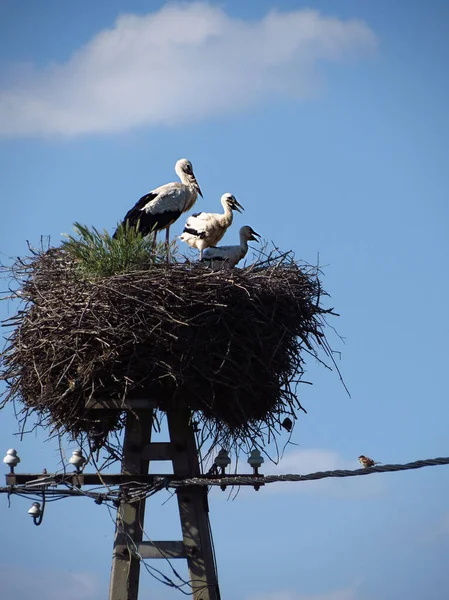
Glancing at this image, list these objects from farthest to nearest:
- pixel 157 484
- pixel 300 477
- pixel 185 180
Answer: pixel 185 180 → pixel 157 484 → pixel 300 477

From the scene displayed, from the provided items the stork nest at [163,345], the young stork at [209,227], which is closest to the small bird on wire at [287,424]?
the stork nest at [163,345]

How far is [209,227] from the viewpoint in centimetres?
1120

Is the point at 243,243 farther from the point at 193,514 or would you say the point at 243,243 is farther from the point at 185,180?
the point at 193,514

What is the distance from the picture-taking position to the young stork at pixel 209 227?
36.7 feet

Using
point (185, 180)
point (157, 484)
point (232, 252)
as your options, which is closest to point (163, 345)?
point (157, 484)

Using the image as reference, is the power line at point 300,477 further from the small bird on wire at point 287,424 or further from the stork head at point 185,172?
the stork head at point 185,172

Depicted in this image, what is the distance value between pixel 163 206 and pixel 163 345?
3277 millimetres

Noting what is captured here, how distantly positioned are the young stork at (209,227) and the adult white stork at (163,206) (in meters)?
0.24

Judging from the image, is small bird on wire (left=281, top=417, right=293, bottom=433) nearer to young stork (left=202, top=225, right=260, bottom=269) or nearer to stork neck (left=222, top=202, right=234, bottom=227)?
young stork (left=202, top=225, right=260, bottom=269)

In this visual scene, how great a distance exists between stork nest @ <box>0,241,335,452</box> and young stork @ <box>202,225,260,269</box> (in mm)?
1397

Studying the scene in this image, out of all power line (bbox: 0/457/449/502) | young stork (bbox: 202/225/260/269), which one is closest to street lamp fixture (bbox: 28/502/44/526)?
power line (bbox: 0/457/449/502)

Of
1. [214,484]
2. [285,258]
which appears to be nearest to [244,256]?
[285,258]

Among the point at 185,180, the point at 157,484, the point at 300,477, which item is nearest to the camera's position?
the point at 300,477

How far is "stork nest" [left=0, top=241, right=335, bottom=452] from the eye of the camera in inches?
328
